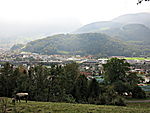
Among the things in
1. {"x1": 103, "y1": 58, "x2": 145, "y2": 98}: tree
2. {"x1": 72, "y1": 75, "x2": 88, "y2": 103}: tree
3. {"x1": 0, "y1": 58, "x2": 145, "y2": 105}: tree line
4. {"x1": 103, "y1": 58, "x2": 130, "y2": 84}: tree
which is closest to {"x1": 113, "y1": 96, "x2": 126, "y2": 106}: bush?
{"x1": 0, "y1": 58, "x2": 145, "y2": 105}: tree line

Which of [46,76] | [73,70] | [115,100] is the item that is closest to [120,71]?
[73,70]

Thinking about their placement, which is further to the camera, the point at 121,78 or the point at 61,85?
the point at 121,78

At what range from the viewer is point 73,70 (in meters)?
48.1

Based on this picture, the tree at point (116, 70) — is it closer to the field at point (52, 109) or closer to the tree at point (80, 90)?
the tree at point (80, 90)

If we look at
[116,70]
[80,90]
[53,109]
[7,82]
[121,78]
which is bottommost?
[80,90]

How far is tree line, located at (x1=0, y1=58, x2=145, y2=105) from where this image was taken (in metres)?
31.8

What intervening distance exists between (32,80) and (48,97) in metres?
5.00

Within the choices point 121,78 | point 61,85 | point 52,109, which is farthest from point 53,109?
point 121,78

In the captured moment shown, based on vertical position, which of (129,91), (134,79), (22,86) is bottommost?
(129,91)

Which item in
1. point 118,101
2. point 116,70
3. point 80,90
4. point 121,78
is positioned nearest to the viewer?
point 118,101

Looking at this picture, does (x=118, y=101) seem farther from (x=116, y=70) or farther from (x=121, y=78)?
(x=121, y=78)

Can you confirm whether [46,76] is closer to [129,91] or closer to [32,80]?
[32,80]

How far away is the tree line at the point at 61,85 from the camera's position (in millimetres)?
31750

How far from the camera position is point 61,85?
3688 centimetres
